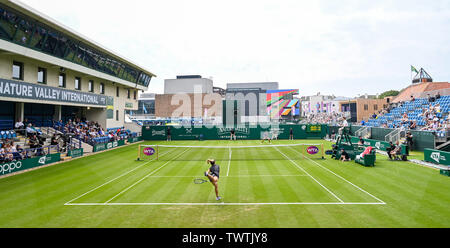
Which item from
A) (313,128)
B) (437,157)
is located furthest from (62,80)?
(313,128)

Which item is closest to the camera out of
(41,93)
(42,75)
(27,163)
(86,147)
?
(27,163)

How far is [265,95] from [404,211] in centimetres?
7161

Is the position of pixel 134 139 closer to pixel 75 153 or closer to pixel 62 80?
pixel 62 80

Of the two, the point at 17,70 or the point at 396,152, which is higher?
the point at 17,70

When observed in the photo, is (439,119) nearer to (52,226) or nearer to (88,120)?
(52,226)

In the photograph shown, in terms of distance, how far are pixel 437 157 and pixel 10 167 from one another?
102ft

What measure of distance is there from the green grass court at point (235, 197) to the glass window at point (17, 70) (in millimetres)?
11380

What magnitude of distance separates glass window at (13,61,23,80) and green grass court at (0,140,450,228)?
11.4m

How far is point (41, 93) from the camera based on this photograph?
24.0 m

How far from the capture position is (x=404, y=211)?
9000 mm

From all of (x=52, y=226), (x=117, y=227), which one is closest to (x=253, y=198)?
(x=117, y=227)

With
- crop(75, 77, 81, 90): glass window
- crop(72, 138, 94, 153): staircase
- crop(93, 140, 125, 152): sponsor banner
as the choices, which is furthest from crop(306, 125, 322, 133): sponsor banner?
crop(75, 77, 81, 90): glass window

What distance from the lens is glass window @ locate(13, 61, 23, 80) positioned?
22.8 meters

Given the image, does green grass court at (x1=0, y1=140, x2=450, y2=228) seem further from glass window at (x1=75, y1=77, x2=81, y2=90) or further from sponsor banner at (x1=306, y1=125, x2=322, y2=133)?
sponsor banner at (x1=306, y1=125, x2=322, y2=133)
